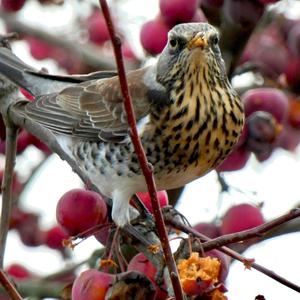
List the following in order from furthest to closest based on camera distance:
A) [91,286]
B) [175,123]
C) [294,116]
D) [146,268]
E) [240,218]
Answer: [294,116] < [240,218] < [175,123] < [146,268] < [91,286]

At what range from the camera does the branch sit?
461cm

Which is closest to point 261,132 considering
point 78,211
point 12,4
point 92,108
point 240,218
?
point 240,218

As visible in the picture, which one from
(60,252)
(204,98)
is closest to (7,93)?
(204,98)

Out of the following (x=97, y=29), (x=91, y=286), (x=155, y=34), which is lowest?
(x=91, y=286)

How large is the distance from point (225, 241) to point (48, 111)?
1.82 m

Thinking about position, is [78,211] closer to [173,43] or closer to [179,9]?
[173,43]

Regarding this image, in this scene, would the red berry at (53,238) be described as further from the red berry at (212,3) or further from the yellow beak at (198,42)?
the yellow beak at (198,42)

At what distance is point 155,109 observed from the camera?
3506mm

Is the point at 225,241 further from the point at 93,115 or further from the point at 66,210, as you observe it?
the point at 93,115

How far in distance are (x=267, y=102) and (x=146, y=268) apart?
1286mm

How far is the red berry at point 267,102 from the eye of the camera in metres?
3.88

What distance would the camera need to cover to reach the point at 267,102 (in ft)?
12.7

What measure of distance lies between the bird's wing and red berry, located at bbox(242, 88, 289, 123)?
476mm

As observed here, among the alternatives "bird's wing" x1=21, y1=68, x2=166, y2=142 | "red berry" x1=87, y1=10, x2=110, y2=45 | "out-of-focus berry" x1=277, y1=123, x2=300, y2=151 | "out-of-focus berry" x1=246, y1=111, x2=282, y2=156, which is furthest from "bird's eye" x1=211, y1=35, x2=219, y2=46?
"red berry" x1=87, y1=10, x2=110, y2=45
